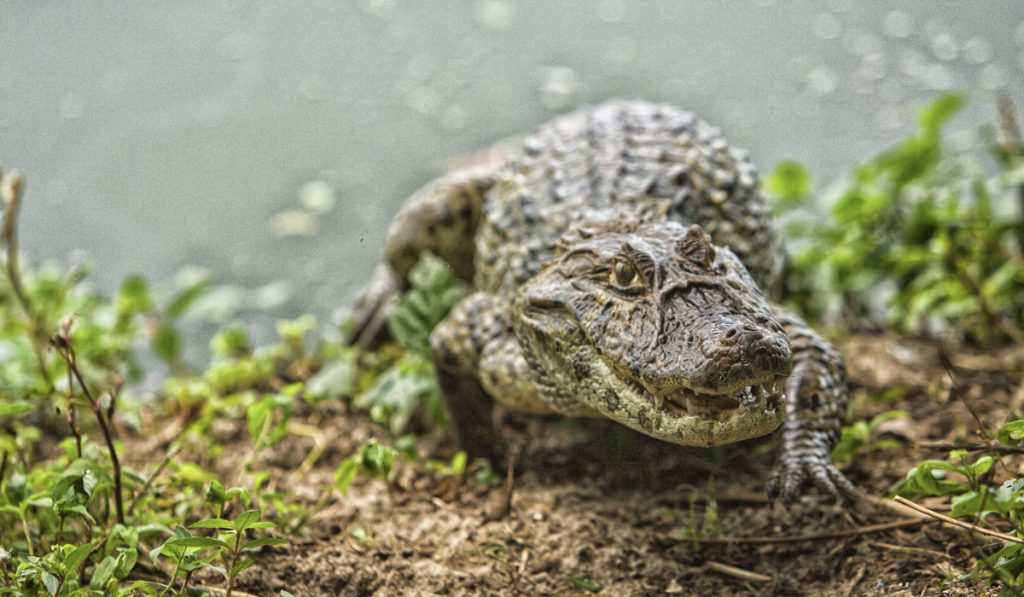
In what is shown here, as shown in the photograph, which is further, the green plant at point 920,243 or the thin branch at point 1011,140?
the thin branch at point 1011,140

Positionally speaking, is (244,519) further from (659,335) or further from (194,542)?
(659,335)

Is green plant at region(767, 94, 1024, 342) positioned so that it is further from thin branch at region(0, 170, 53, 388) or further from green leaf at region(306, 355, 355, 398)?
thin branch at region(0, 170, 53, 388)

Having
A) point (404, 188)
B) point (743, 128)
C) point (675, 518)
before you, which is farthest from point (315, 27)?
point (675, 518)

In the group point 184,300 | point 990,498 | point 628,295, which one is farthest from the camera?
point 184,300

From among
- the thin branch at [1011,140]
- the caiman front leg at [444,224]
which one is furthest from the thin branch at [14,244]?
the thin branch at [1011,140]

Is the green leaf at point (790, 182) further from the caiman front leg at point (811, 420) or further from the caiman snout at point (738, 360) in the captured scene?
the caiman snout at point (738, 360)

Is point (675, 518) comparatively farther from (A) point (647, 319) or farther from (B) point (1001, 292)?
(B) point (1001, 292)

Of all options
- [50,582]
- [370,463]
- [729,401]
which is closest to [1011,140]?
[729,401]
